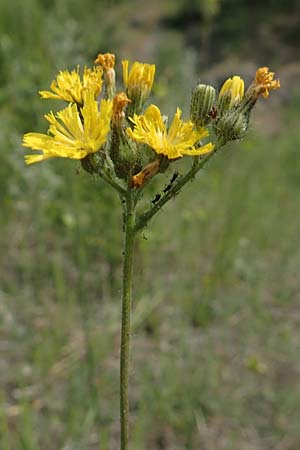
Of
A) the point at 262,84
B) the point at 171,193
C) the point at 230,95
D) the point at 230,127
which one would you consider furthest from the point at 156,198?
the point at 262,84

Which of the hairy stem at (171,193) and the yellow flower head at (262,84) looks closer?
the hairy stem at (171,193)

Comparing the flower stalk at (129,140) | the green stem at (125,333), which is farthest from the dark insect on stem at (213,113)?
the green stem at (125,333)

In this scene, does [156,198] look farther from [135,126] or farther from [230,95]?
[230,95]

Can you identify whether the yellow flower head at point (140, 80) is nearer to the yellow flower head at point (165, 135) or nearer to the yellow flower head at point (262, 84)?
the yellow flower head at point (165, 135)

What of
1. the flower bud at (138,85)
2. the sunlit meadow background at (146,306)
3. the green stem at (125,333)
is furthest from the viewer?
the sunlit meadow background at (146,306)

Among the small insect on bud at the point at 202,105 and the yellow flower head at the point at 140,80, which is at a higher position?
the yellow flower head at the point at 140,80

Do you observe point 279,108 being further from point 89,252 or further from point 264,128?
point 89,252

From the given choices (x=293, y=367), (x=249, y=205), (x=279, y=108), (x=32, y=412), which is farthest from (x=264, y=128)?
(x=32, y=412)
